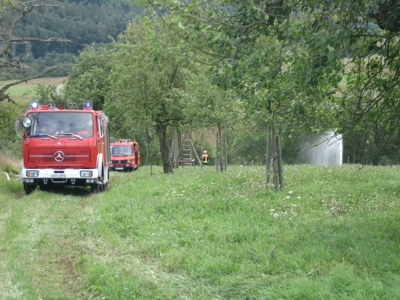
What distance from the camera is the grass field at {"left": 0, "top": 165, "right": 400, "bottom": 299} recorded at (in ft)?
21.0

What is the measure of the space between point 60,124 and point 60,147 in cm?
84

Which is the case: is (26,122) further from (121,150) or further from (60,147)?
(121,150)

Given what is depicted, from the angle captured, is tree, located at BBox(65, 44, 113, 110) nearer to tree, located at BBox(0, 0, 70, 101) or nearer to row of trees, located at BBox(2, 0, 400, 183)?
tree, located at BBox(0, 0, 70, 101)

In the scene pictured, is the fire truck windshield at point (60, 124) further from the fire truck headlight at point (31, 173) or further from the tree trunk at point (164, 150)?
the tree trunk at point (164, 150)

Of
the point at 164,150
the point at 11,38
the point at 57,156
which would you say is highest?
the point at 11,38

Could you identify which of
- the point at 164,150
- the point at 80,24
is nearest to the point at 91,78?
the point at 164,150

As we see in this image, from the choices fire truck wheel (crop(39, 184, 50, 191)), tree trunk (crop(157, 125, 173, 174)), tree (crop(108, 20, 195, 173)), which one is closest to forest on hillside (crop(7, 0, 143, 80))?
tree trunk (crop(157, 125, 173, 174))

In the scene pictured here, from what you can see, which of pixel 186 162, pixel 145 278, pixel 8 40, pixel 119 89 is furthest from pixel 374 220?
pixel 186 162

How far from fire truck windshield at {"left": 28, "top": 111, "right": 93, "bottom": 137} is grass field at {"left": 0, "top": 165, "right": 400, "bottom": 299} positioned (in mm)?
3479

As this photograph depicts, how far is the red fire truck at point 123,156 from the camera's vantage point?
37.6 metres

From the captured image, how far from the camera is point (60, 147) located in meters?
16.3

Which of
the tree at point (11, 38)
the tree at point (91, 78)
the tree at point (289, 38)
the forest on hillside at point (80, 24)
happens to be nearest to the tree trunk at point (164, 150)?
the tree at point (11, 38)

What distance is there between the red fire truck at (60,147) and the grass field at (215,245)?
2716 mm

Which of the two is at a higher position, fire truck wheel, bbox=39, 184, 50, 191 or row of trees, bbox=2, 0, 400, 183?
row of trees, bbox=2, 0, 400, 183
